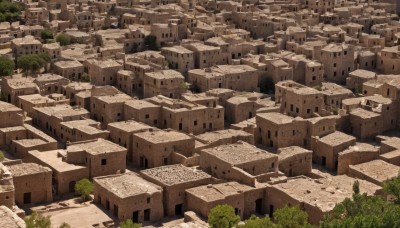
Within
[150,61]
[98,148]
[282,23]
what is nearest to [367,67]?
[282,23]

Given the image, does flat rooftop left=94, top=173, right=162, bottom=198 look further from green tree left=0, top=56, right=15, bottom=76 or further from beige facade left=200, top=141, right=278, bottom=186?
green tree left=0, top=56, right=15, bottom=76

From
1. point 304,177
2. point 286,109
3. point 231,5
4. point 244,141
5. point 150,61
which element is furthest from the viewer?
point 231,5

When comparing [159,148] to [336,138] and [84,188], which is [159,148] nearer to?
[84,188]

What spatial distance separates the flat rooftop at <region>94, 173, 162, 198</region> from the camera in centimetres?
3681

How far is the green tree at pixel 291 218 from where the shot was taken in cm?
3341

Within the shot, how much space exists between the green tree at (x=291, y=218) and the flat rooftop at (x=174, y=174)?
19.5 feet

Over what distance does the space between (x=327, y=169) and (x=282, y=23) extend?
2821 cm

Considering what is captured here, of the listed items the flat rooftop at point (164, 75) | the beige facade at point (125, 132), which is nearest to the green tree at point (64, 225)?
the beige facade at point (125, 132)

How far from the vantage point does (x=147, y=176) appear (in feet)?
128

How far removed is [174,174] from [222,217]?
225 inches

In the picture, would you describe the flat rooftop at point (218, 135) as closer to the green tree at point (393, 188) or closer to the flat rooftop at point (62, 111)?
the flat rooftop at point (62, 111)

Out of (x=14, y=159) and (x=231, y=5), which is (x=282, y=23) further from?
(x=14, y=159)

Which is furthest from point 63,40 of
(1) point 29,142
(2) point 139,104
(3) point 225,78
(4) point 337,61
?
(1) point 29,142

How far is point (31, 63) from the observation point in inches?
2267
